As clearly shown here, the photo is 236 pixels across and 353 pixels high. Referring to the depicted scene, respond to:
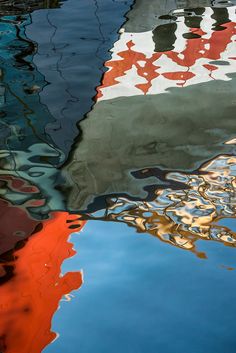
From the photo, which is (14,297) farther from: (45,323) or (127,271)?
(127,271)

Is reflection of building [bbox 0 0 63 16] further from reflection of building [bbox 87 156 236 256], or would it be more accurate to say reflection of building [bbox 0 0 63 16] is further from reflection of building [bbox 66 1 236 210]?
reflection of building [bbox 87 156 236 256]

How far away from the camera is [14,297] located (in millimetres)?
1289

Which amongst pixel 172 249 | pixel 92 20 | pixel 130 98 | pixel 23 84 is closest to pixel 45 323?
pixel 172 249

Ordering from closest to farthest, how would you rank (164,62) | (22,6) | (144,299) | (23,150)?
(144,299) → (23,150) → (164,62) → (22,6)

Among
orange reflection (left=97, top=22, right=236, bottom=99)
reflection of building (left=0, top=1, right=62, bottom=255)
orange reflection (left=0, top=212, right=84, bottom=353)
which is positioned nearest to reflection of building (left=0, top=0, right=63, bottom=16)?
reflection of building (left=0, top=1, right=62, bottom=255)

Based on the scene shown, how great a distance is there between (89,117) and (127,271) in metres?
0.99

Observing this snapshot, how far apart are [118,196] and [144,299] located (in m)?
0.47

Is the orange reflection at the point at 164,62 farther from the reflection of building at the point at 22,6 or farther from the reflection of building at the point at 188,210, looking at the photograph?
the reflection of building at the point at 22,6

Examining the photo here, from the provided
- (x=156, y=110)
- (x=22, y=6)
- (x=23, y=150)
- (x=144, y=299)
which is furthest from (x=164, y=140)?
(x=22, y=6)

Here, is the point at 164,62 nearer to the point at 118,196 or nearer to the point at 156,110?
the point at 156,110

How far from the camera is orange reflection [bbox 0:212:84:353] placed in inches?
45.9

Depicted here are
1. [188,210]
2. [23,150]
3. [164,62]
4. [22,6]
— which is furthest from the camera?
[22,6]

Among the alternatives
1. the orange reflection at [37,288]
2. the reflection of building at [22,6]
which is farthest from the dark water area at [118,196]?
the reflection of building at [22,6]

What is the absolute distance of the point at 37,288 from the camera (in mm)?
1319
